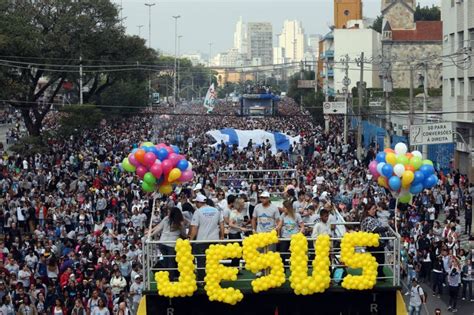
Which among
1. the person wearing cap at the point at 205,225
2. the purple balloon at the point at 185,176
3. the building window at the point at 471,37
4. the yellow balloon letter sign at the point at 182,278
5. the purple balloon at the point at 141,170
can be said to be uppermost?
the building window at the point at 471,37

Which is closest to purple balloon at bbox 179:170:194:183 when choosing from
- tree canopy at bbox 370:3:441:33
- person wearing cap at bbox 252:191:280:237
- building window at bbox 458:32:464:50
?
person wearing cap at bbox 252:191:280:237

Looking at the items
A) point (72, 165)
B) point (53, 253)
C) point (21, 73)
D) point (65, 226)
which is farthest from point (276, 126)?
point (53, 253)

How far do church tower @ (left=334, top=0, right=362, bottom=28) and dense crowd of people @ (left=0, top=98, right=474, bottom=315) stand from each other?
108814mm

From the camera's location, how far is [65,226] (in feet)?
101

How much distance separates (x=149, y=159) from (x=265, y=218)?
3269 mm

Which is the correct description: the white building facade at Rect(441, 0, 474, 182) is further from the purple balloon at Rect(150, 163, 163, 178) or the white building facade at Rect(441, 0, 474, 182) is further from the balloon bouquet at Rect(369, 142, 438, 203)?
the balloon bouquet at Rect(369, 142, 438, 203)

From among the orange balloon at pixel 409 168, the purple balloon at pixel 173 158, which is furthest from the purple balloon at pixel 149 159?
the orange balloon at pixel 409 168

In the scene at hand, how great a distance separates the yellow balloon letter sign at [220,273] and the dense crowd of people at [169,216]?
1.94 ft

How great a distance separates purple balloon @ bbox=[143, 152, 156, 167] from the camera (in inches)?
688

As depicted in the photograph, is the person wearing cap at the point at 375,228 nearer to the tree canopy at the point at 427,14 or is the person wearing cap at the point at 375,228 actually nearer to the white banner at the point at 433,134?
the white banner at the point at 433,134

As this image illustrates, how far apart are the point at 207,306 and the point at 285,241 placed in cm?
144

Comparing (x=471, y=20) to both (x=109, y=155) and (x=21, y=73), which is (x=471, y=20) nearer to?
(x=109, y=155)

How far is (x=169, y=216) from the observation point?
1428cm

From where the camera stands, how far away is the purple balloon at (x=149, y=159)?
1748 cm
